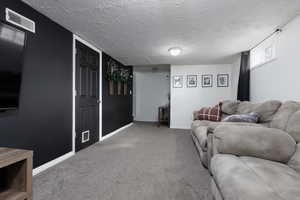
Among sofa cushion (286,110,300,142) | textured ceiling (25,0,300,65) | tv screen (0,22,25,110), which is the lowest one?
sofa cushion (286,110,300,142)

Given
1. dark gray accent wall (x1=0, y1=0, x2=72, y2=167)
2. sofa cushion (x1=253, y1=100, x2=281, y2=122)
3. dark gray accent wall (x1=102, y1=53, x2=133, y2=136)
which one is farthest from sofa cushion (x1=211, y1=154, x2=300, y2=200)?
dark gray accent wall (x1=102, y1=53, x2=133, y2=136)

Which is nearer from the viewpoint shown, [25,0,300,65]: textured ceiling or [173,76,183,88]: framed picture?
[25,0,300,65]: textured ceiling

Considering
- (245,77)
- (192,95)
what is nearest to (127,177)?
(245,77)

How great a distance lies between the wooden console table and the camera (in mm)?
1233

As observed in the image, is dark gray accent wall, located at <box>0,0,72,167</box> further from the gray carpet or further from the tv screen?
the gray carpet

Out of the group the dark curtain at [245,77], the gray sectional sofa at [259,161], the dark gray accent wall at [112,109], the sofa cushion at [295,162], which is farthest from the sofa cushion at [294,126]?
the dark gray accent wall at [112,109]

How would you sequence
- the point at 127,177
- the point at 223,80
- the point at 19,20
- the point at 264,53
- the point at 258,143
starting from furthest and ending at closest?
1. the point at 223,80
2. the point at 264,53
3. the point at 127,177
4. the point at 19,20
5. the point at 258,143

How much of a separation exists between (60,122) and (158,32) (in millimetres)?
2206

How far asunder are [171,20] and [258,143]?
190 cm

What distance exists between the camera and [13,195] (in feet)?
4.04

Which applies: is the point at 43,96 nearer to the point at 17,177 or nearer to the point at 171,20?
the point at 17,177

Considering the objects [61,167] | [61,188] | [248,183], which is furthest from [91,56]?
[248,183]

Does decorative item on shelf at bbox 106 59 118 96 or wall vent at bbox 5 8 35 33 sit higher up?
wall vent at bbox 5 8 35 33

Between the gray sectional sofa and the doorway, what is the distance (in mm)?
2503
